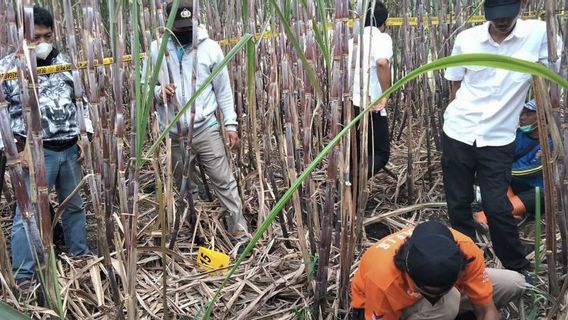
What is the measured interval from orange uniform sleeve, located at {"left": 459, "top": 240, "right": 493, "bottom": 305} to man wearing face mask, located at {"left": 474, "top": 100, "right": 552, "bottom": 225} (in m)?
0.79

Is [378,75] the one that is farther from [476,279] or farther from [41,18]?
[41,18]

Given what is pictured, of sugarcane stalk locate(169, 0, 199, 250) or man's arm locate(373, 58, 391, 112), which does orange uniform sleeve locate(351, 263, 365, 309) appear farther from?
man's arm locate(373, 58, 391, 112)

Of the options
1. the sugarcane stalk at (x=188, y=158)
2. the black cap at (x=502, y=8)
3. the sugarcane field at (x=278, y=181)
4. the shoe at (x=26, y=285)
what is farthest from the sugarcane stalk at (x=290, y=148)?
the shoe at (x=26, y=285)

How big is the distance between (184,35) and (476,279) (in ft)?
4.35

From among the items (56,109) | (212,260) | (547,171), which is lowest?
(212,260)

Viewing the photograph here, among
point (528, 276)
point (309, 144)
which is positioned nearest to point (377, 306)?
point (309, 144)

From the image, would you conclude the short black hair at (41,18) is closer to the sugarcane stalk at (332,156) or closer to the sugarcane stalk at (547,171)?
Answer: the sugarcane stalk at (332,156)

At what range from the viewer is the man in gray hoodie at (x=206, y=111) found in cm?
193

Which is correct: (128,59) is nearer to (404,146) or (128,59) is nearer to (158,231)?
(158,231)

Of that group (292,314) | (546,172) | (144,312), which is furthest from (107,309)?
(546,172)

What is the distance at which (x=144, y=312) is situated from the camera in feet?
5.41

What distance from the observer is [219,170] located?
210cm

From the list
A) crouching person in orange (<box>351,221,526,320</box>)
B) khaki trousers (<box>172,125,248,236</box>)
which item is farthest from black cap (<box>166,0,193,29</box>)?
crouching person in orange (<box>351,221,526,320</box>)

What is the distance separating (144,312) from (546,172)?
1230 mm
